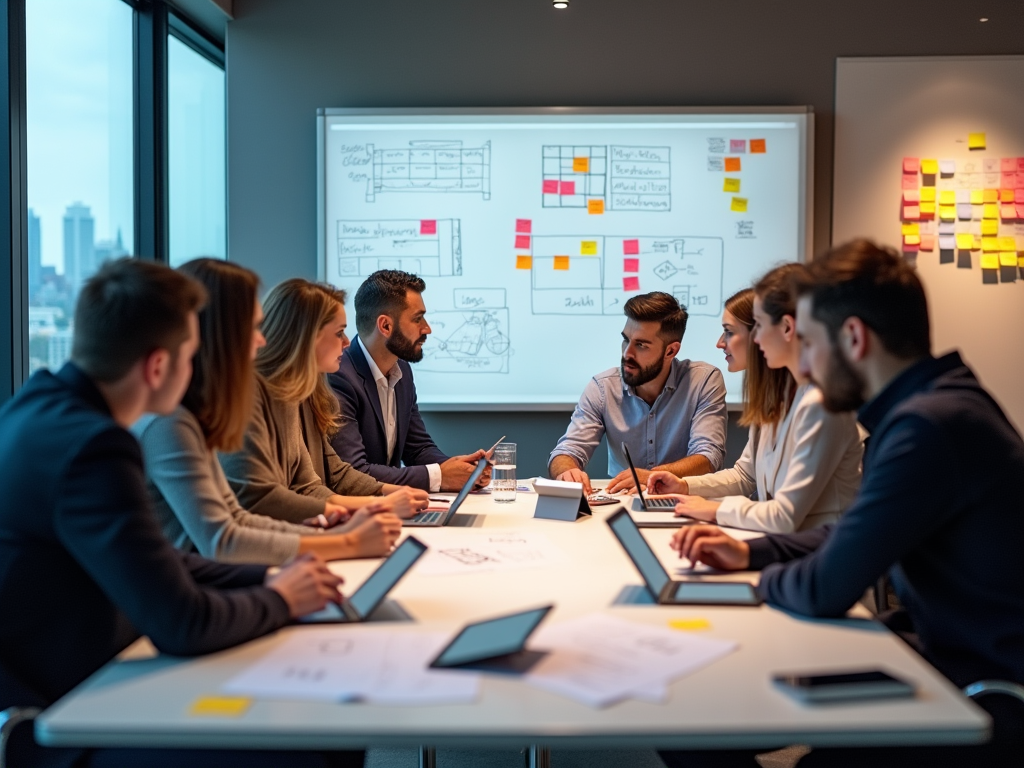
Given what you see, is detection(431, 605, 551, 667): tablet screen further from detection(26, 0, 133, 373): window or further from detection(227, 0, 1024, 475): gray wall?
detection(227, 0, 1024, 475): gray wall

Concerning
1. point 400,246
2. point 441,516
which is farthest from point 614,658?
point 400,246

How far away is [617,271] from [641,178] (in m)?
0.45

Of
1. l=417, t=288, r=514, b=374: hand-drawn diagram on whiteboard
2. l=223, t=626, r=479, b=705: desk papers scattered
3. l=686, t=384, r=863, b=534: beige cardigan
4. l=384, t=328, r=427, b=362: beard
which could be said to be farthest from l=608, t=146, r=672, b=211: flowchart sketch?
l=223, t=626, r=479, b=705: desk papers scattered

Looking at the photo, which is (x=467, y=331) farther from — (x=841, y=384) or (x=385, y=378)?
(x=841, y=384)

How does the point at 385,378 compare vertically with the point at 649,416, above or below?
above

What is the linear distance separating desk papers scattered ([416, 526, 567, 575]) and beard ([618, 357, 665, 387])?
1439 mm

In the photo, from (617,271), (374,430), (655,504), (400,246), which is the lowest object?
(655,504)

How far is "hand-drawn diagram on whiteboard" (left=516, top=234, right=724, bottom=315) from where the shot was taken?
4.79 meters

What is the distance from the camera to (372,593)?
174 cm

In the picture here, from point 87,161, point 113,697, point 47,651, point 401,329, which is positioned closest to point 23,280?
point 87,161

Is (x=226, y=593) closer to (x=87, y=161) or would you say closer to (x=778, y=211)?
(x=87, y=161)

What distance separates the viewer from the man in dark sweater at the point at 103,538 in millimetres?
→ 1477

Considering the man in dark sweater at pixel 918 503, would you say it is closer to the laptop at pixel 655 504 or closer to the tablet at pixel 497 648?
the tablet at pixel 497 648

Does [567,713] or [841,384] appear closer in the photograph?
[567,713]
